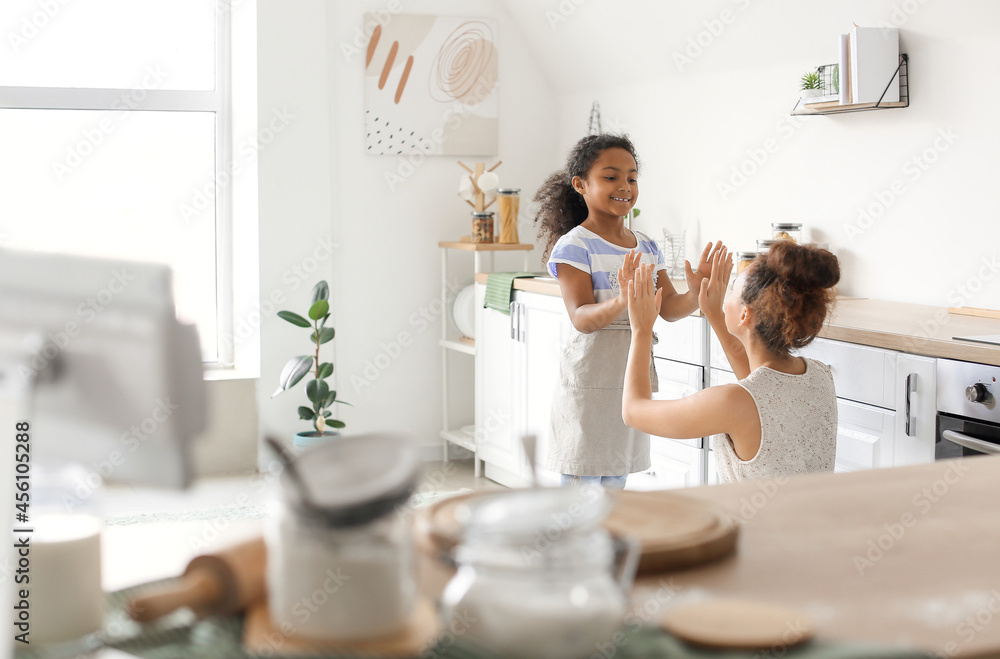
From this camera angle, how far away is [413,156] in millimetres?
4391

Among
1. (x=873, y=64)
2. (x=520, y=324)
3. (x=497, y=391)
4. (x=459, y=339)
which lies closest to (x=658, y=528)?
(x=873, y=64)

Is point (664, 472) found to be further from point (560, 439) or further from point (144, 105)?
point (144, 105)

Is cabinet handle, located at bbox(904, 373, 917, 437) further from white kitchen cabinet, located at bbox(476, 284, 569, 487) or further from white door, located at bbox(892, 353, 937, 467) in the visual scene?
white kitchen cabinet, located at bbox(476, 284, 569, 487)

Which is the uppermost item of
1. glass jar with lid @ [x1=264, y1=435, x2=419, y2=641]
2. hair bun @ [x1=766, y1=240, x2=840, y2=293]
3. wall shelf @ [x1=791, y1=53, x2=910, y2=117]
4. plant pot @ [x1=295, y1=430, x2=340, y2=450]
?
wall shelf @ [x1=791, y1=53, x2=910, y2=117]

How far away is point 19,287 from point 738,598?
290 centimetres

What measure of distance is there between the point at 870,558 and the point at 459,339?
3.65 m

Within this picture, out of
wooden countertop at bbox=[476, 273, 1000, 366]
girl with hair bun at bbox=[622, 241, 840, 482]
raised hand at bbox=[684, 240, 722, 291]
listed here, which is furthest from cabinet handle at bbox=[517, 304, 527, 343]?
girl with hair bun at bbox=[622, 241, 840, 482]

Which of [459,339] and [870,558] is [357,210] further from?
[870,558]

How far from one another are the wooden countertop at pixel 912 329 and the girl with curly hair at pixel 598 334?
0.43 m

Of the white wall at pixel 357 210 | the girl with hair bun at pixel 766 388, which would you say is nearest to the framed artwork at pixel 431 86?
the white wall at pixel 357 210

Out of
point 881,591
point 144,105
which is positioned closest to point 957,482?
point 881,591

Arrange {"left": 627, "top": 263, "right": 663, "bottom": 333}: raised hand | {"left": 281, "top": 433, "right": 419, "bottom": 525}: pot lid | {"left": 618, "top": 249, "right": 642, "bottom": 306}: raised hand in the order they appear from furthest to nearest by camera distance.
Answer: {"left": 618, "top": 249, "right": 642, "bottom": 306}: raised hand → {"left": 627, "top": 263, "right": 663, "bottom": 333}: raised hand → {"left": 281, "top": 433, "right": 419, "bottom": 525}: pot lid

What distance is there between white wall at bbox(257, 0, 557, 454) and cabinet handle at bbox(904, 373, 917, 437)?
2.57m

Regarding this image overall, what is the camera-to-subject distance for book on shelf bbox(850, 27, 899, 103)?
279 centimetres
